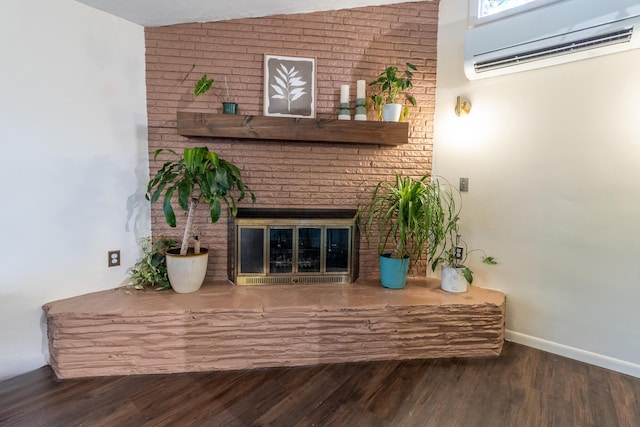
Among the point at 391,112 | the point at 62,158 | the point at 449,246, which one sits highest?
the point at 391,112

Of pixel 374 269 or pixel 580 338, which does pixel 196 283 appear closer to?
pixel 374 269

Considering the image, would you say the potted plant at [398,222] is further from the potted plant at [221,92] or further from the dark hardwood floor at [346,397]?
the potted plant at [221,92]

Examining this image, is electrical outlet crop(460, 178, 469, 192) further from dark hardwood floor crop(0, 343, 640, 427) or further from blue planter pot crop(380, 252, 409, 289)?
dark hardwood floor crop(0, 343, 640, 427)

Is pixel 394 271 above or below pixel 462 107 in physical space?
below

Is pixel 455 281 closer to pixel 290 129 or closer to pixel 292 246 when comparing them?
pixel 292 246

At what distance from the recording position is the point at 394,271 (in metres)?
2.40

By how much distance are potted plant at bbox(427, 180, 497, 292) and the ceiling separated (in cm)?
165

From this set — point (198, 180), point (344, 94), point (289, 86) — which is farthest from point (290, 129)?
point (198, 180)

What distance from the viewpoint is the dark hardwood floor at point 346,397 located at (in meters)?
Answer: 1.58

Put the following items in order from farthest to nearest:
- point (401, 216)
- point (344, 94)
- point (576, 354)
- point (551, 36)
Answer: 1. point (344, 94)
2. point (401, 216)
3. point (576, 354)
4. point (551, 36)

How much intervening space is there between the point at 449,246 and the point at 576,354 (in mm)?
1058

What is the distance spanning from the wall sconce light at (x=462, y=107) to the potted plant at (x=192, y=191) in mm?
1771

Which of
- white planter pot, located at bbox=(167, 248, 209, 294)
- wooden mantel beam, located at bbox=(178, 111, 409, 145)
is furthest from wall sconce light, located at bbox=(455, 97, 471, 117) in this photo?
white planter pot, located at bbox=(167, 248, 209, 294)

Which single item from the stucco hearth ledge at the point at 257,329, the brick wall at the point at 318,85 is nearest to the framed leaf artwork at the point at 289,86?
the brick wall at the point at 318,85
